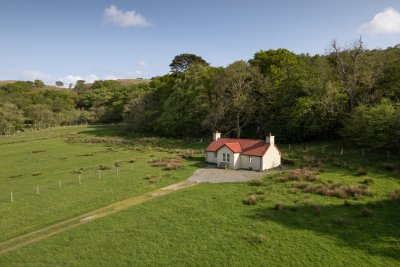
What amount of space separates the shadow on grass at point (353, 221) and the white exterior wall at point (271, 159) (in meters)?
14.0

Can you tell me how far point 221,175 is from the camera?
128ft

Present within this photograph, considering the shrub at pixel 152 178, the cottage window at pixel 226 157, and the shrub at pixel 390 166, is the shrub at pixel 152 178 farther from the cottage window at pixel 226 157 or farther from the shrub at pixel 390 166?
the shrub at pixel 390 166

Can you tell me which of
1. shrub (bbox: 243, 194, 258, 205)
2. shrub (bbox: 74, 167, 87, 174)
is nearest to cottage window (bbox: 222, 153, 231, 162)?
shrub (bbox: 243, 194, 258, 205)

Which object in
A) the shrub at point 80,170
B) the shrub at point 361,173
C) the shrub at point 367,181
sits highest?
the shrub at point 361,173

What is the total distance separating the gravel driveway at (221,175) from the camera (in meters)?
36.8

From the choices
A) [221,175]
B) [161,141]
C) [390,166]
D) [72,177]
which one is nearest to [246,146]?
[221,175]

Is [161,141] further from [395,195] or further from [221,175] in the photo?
[395,195]

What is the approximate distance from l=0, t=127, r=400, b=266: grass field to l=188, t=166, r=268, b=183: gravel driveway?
5.91ft

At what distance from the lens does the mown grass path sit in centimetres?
2312

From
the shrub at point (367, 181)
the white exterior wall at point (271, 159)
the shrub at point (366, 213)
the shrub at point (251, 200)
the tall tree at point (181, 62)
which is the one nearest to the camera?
the shrub at point (366, 213)

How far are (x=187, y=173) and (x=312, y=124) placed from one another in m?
24.6

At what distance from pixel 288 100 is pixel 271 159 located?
1925cm

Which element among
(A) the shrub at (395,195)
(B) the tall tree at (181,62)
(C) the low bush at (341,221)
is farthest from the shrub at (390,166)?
(B) the tall tree at (181,62)

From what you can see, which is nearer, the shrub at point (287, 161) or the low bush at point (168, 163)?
the shrub at point (287, 161)
